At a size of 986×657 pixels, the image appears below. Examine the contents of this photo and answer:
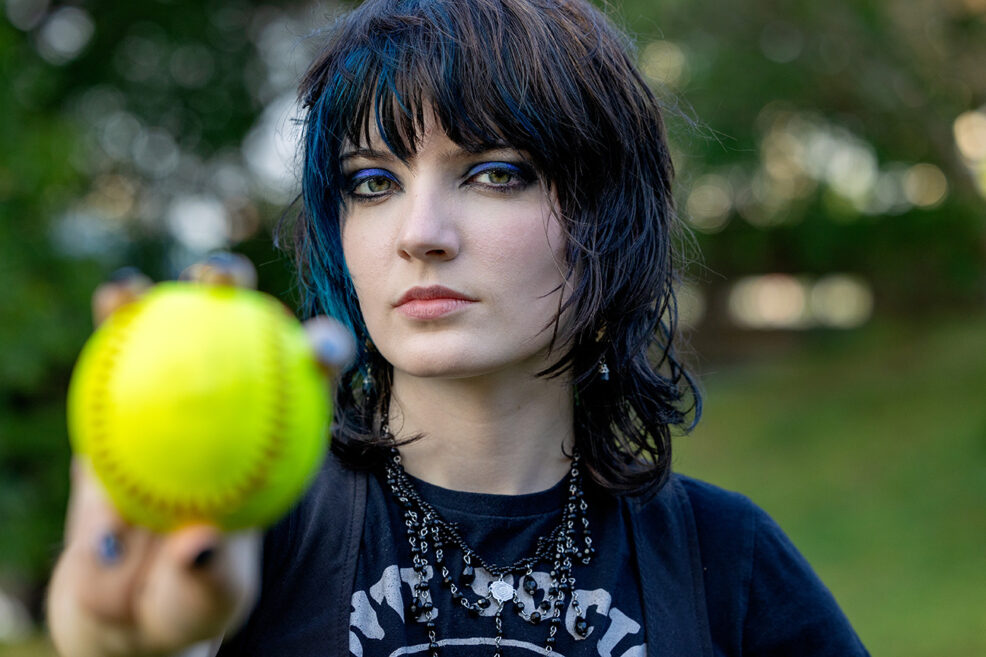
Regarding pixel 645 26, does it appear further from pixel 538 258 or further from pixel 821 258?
pixel 538 258

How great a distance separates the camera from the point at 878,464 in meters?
10.7

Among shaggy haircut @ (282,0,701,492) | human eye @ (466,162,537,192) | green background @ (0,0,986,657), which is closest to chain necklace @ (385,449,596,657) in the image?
shaggy haircut @ (282,0,701,492)

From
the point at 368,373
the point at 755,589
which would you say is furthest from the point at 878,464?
the point at 368,373

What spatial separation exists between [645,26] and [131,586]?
845cm

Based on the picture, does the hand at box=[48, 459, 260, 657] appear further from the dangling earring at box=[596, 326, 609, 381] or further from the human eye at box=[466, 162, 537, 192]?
the dangling earring at box=[596, 326, 609, 381]

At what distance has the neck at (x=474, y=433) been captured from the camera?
1.79m

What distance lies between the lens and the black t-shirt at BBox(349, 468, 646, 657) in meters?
1.64

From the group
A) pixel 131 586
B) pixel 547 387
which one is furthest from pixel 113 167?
pixel 131 586

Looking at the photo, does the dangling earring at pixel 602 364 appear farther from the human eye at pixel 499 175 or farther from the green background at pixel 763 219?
the green background at pixel 763 219

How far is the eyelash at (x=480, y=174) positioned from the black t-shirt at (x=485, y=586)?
1.81 feet

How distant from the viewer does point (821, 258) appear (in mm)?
13898

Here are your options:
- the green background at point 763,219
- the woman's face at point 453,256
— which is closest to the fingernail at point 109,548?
the woman's face at point 453,256

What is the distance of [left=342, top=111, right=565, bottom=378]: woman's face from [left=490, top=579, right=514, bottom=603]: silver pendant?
39 centimetres

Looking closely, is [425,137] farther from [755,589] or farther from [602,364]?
[755,589]
